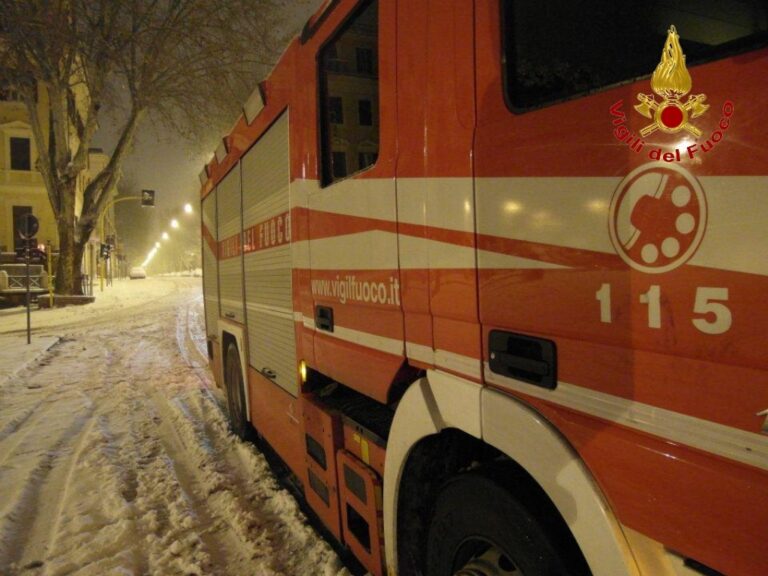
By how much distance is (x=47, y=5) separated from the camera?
1752 centimetres

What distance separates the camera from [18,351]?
10656mm

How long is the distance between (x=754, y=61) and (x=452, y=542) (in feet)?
5.07

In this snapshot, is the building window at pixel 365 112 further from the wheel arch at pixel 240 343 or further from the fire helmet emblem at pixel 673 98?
the wheel arch at pixel 240 343

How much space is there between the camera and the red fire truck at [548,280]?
100 cm

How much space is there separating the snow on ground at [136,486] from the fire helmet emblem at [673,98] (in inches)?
106

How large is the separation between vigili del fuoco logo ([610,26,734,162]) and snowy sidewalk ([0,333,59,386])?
9303mm

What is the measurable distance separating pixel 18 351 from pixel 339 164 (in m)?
10.8

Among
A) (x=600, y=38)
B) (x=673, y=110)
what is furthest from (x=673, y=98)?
(x=600, y=38)

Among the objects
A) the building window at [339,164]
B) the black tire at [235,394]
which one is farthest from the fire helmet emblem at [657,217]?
the black tire at [235,394]

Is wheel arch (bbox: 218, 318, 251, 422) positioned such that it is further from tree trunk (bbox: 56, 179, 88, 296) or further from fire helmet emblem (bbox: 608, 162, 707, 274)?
tree trunk (bbox: 56, 179, 88, 296)

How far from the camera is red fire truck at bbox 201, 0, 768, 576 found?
1002 millimetres

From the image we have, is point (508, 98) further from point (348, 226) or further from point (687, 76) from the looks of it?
point (348, 226)

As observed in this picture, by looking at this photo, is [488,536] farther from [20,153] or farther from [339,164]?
[20,153]

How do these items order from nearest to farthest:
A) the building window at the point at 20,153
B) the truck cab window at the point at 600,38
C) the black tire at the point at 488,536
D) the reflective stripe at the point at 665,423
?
the reflective stripe at the point at 665,423
the truck cab window at the point at 600,38
the black tire at the point at 488,536
the building window at the point at 20,153
